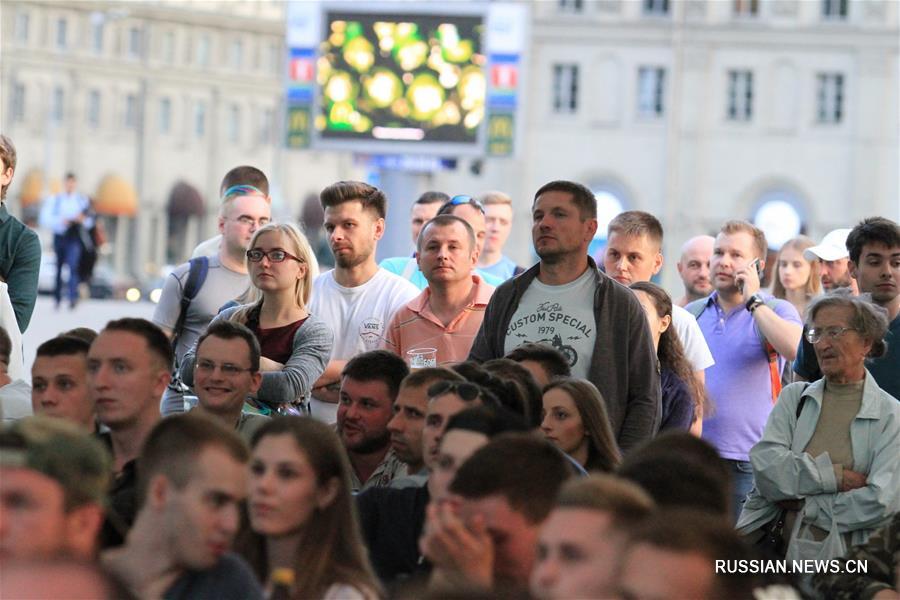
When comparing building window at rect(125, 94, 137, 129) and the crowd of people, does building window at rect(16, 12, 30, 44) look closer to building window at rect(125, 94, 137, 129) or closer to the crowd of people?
building window at rect(125, 94, 137, 129)

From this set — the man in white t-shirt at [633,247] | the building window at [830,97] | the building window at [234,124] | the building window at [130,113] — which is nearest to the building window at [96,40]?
the building window at [130,113]

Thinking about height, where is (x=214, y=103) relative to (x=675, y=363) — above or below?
above

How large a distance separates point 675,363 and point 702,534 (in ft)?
16.5

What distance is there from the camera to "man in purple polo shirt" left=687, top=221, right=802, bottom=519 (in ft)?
30.9

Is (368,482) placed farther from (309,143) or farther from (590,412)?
(309,143)

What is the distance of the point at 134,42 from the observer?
76.7m

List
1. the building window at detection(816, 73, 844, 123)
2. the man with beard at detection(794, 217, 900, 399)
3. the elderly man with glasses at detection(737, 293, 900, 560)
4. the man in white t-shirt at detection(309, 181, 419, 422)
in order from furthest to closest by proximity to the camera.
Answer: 1. the building window at detection(816, 73, 844, 123)
2. the man in white t-shirt at detection(309, 181, 419, 422)
3. the man with beard at detection(794, 217, 900, 399)
4. the elderly man with glasses at detection(737, 293, 900, 560)

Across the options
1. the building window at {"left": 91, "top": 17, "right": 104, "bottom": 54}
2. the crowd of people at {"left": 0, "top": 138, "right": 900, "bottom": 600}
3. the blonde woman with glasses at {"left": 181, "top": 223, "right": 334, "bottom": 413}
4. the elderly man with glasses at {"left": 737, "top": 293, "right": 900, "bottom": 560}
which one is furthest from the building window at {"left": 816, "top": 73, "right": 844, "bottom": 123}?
the elderly man with glasses at {"left": 737, "top": 293, "right": 900, "bottom": 560}

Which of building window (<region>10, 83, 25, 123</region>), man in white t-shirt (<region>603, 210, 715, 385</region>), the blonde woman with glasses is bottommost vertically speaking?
the blonde woman with glasses

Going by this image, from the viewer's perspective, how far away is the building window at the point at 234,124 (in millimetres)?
79688

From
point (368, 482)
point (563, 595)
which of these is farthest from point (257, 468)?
point (368, 482)

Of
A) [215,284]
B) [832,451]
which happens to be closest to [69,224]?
[215,284]

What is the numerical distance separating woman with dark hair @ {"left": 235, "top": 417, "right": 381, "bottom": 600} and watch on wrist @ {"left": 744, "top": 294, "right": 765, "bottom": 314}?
4.85m

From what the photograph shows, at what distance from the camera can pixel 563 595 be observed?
3.78 m
